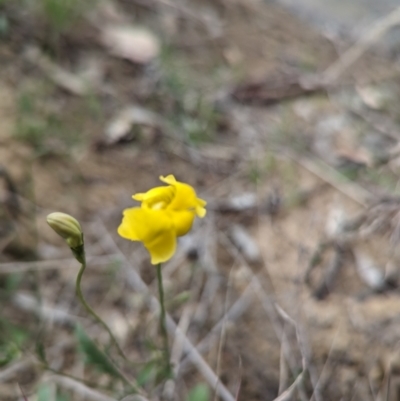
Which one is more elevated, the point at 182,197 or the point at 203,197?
the point at 182,197

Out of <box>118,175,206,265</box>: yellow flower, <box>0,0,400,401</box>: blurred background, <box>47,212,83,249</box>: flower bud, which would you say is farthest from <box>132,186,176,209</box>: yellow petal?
<box>0,0,400,401</box>: blurred background

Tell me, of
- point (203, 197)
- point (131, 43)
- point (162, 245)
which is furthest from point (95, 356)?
point (131, 43)

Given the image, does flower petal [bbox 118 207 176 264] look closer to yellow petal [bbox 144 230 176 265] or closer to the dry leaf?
yellow petal [bbox 144 230 176 265]

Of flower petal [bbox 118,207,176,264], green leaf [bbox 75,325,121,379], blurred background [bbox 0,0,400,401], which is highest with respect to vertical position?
flower petal [bbox 118,207,176,264]

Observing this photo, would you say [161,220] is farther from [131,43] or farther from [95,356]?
[131,43]

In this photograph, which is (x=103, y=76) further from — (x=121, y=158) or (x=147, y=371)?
(x=147, y=371)

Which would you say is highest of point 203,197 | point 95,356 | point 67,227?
point 67,227

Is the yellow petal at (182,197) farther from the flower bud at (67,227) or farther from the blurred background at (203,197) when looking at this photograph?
the blurred background at (203,197)

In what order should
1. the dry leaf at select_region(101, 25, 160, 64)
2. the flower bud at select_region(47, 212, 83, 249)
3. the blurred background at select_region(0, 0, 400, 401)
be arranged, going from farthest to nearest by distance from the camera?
the dry leaf at select_region(101, 25, 160, 64) → the blurred background at select_region(0, 0, 400, 401) → the flower bud at select_region(47, 212, 83, 249)

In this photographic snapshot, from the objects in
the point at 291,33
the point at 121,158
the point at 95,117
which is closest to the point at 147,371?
the point at 121,158
